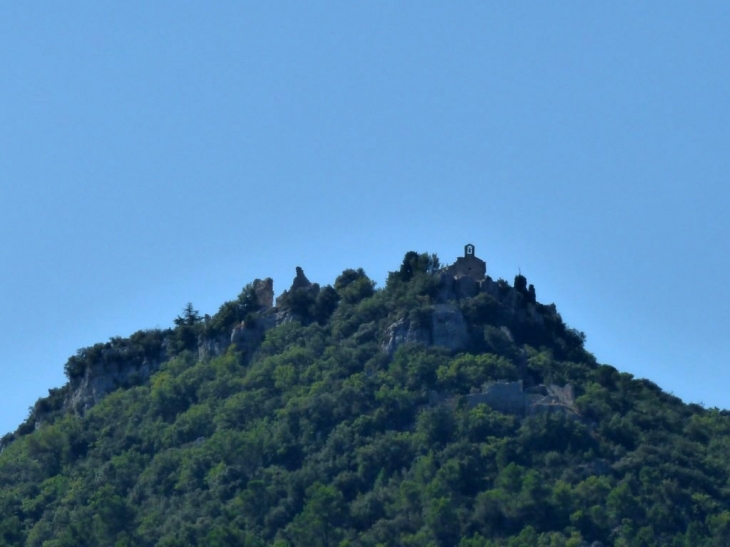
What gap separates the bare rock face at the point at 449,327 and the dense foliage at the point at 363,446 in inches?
20.1

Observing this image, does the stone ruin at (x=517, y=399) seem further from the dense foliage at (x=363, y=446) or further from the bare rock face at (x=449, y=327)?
the bare rock face at (x=449, y=327)

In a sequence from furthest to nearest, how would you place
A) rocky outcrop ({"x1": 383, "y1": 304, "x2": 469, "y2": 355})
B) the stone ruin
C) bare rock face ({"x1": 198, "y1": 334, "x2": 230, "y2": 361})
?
bare rock face ({"x1": 198, "y1": 334, "x2": 230, "y2": 361}) → rocky outcrop ({"x1": 383, "y1": 304, "x2": 469, "y2": 355}) → the stone ruin

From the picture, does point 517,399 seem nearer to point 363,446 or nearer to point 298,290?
point 363,446

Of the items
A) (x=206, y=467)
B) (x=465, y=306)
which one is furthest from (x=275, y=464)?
(x=465, y=306)

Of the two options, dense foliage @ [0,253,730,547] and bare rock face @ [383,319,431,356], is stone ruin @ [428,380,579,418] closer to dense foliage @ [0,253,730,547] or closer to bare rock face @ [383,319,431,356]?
dense foliage @ [0,253,730,547]

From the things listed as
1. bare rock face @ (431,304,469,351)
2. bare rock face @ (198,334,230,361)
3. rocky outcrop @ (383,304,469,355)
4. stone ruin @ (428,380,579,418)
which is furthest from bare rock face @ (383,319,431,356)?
bare rock face @ (198,334,230,361)

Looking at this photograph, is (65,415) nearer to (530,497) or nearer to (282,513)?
(282,513)

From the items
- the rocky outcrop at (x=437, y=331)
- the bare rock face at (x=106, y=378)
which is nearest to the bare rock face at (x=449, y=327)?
the rocky outcrop at (x=437, y=331)

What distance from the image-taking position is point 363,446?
112 meters

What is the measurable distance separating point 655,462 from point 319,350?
1873 centimetres

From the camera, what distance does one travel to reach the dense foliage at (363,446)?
349 feet

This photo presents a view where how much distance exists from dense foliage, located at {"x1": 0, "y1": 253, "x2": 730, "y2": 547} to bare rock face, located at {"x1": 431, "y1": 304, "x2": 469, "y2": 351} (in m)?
0.51

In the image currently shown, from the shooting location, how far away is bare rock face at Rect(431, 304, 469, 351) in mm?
118438

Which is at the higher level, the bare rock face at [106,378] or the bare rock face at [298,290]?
the bare rock face at [298,290]
